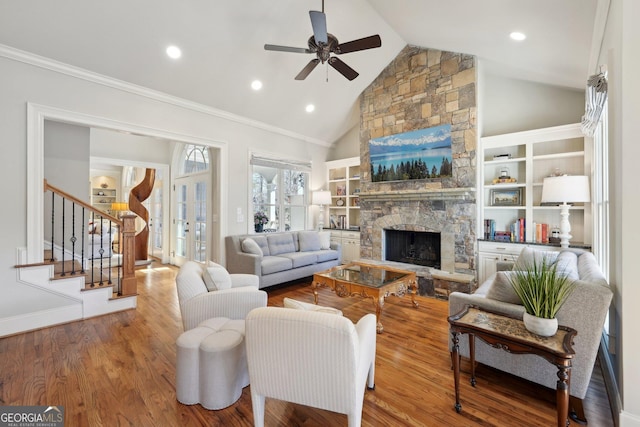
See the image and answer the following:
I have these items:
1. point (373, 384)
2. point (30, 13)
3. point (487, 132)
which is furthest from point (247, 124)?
point (373, 384)

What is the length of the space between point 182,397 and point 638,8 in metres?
3.64

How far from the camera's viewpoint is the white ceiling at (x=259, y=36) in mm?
2879

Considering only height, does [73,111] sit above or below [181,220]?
above

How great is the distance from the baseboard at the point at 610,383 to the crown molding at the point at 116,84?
5499 mm

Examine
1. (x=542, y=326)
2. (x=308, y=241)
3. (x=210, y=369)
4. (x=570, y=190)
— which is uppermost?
(x=570, y=190)

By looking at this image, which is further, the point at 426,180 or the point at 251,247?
the point at 426,180

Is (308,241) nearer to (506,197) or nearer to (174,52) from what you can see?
(506,197)

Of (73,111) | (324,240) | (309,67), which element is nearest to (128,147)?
(73,111)

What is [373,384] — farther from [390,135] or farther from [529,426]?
[390,135]

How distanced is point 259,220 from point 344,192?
2196 mm

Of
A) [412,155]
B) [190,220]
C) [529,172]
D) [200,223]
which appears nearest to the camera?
[529,172]

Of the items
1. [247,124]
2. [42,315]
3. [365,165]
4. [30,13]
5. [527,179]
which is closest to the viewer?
[30,13]

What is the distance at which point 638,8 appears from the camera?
1.57 meters

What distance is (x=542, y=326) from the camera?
1638 mm
